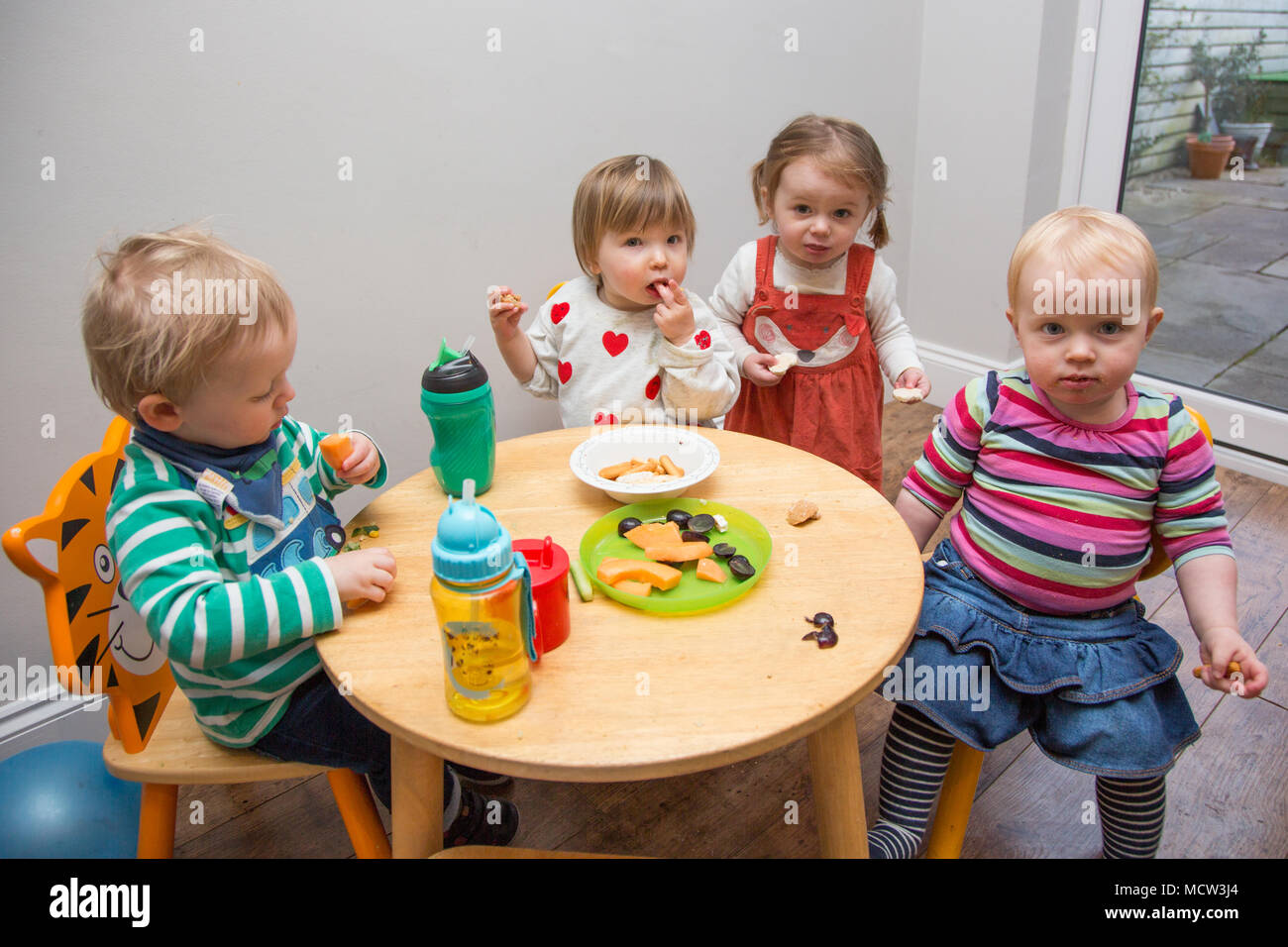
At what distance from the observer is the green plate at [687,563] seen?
1.04 metres

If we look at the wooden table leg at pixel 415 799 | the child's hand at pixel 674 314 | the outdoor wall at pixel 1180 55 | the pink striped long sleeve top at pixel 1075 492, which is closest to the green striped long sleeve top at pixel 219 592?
the wooden table leg at pixel 415 799

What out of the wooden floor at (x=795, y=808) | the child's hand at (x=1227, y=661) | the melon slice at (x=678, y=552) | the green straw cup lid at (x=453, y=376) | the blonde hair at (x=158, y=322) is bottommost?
the wooden floor at (x=795, y=808)

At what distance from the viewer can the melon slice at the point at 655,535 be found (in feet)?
3.72

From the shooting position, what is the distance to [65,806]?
4.20 feet

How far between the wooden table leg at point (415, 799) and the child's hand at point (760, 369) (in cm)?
98

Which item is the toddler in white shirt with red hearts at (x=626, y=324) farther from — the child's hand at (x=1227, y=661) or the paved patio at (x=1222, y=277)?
the paved patio at (x=1222, y=277)

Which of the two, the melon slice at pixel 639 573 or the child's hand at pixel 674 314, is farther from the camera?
the child's hand at pixel 674 314

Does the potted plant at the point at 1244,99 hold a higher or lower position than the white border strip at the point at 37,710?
higher

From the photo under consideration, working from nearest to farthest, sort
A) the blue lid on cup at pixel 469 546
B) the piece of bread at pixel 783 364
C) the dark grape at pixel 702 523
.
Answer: the blue lid on cup at pixel 469 546, the dark grape at pixel 702 523, the piece of bread at pixel 783 364

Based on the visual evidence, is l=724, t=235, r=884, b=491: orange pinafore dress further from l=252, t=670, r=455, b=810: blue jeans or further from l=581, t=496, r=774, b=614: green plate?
l=252, t=670, r=455, b=810: blue jeans

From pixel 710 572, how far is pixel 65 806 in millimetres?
956

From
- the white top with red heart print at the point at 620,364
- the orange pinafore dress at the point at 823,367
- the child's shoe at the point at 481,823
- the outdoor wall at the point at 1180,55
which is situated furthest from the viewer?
the outdoor wall at the point at 1180,55

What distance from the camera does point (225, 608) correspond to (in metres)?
0.98

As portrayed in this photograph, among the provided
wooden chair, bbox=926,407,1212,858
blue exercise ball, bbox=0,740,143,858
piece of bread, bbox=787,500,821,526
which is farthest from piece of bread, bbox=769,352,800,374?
blue exercise ball, bbox=0,740,143,858
